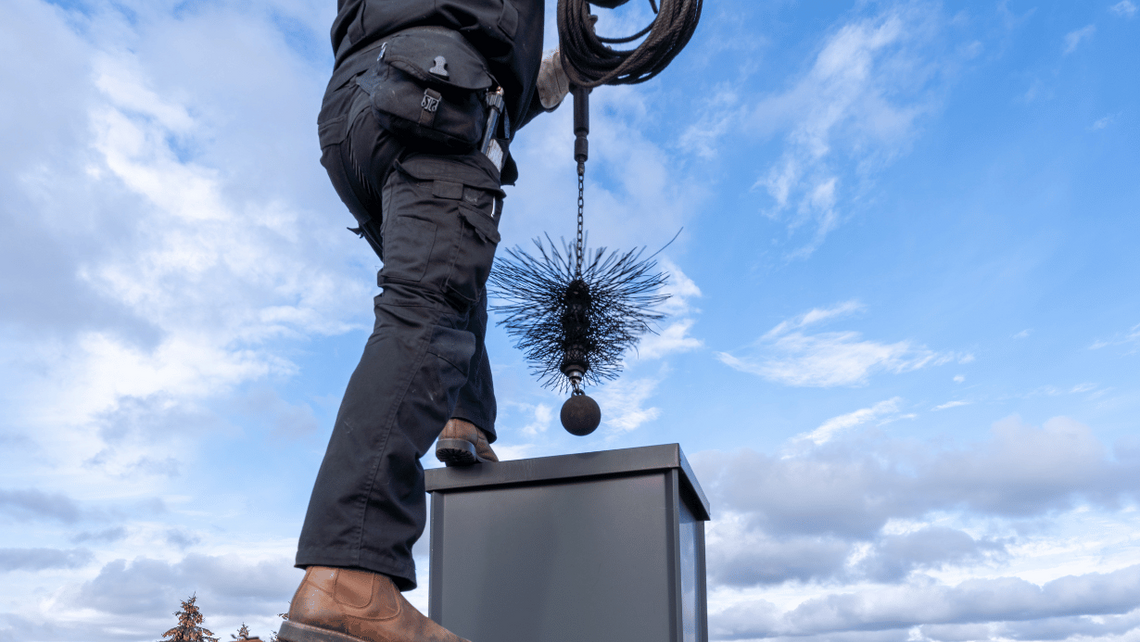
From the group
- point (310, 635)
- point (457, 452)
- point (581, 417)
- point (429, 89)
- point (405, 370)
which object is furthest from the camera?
point (581, 417)

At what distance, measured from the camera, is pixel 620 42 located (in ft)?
7.74

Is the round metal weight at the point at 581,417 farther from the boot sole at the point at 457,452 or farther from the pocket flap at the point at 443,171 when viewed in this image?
the pocket flap at the point at 443,171

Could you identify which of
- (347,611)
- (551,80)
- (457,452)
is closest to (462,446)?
(457,452)

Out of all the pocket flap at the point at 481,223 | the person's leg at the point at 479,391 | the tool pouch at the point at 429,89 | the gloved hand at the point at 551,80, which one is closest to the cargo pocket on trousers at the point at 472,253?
the pocket flap at the point at 481,223

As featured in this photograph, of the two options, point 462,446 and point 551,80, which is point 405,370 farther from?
point 551,80

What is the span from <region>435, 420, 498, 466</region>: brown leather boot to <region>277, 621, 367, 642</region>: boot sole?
0.85 meters

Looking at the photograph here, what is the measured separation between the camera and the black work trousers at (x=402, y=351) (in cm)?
143

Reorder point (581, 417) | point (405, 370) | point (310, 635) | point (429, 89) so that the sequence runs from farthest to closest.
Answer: point (581, 417) < point (429, 89) < point (405, 370) < point (310, 635)

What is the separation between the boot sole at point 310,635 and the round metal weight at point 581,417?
3.42ft

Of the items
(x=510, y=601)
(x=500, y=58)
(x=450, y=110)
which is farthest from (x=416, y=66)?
(x=510, y=601)

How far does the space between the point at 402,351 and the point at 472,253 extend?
0.23 meters

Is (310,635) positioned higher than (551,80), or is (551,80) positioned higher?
(551,80)

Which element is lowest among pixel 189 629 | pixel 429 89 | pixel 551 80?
pixel 189 629

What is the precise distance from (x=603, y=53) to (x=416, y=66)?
0.82 metres
